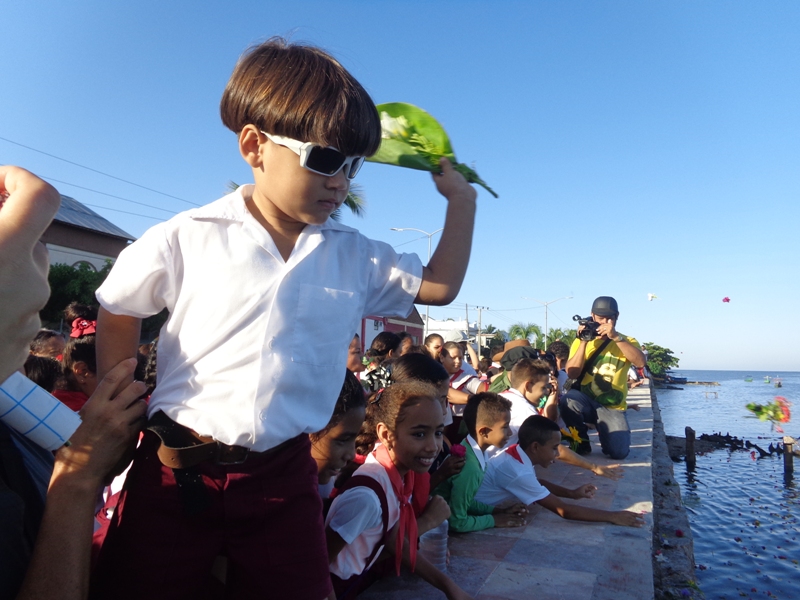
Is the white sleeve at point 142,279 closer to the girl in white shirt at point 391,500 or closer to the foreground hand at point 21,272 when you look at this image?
the foreground hand at point 21,272

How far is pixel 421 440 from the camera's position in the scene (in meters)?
3.03

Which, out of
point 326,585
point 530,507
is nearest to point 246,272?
point 326,585

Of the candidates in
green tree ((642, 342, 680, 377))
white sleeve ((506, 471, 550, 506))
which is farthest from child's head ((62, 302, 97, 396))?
green tree ((642, 342, 680, 377))

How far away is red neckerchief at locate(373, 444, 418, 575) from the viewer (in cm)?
273

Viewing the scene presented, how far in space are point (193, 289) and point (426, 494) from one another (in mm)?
2279

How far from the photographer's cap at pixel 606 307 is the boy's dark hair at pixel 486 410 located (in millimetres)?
3405

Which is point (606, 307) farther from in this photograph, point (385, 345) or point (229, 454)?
point (229, 454)

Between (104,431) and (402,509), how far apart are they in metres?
1.58

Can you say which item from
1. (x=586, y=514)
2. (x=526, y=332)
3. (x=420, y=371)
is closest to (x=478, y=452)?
(x=420, y=371)

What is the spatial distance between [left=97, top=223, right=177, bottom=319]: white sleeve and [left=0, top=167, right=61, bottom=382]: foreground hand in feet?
1.45

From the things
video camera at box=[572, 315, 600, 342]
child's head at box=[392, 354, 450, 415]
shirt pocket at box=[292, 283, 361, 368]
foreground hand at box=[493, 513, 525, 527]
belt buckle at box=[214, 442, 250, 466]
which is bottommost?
foreground hand at box=[493, 513, 525, 527]

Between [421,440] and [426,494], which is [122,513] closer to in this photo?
[421,440]

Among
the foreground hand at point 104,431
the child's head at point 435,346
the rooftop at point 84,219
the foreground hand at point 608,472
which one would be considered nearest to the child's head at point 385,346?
the child's head at point 435,346

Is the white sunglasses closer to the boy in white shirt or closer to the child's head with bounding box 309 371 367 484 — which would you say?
the child's head with bounding box 309 371 367 484
